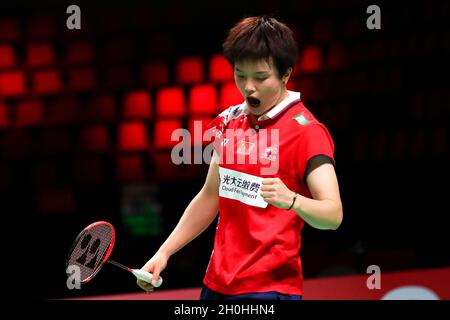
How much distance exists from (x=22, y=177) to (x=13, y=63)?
0.79 m

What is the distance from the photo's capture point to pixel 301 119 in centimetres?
176

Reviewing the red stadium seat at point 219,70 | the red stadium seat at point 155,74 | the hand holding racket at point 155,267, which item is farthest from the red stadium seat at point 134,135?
the hand holding racket at point 155,267

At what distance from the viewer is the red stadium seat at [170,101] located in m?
4.14

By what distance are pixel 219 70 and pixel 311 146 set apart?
257cm

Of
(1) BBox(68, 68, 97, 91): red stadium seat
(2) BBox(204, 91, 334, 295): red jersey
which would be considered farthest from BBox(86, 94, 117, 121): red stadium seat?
(2) BBox(204, 91, 334, 295): red jersey

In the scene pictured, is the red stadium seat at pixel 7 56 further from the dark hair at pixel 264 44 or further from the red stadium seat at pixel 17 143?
the dark hair at pixel 264 44

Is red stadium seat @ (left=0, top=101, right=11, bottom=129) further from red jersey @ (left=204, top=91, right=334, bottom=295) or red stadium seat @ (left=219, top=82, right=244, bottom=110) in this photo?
red jersey @ (left=204, top=91, right=334, bottom=295)

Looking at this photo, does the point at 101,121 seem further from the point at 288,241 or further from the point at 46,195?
the point at 288,241

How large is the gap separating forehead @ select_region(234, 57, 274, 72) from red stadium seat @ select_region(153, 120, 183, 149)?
2333mm

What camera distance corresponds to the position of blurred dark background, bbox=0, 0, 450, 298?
11.5 ft

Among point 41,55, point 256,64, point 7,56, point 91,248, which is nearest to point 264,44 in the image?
point 256,64

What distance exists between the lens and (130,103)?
419 centimetres

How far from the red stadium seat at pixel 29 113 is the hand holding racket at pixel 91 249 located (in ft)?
7.69
